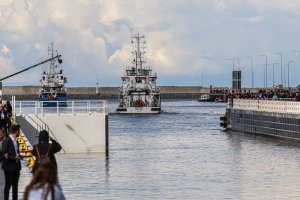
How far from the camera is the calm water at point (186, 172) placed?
3144cm

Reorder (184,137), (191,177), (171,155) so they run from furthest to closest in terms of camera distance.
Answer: (184,137) < (171,155) < (191,177)

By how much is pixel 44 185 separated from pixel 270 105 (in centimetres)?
6217

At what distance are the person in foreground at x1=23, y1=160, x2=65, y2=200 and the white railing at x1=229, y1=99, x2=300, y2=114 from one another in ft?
174

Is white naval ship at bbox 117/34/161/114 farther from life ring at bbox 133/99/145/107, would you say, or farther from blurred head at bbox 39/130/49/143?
blurred head at bbox 39/130/49/143

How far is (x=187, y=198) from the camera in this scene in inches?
1154

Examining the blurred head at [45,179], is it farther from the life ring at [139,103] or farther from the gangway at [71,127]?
the life ring at [139,103]

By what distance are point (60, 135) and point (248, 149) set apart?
14.2m

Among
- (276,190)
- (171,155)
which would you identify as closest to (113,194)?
(276,190)

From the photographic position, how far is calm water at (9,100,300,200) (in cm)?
3144

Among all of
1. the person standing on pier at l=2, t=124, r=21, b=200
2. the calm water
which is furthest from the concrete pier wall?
the person standing on pier at l=2, t=124, r=21, b=200

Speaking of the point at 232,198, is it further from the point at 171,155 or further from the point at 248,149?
the point at 248,149

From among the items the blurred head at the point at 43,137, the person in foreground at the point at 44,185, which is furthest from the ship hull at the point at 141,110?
the person in foreground at the point at 44,185

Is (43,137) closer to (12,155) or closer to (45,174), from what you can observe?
(12,155)

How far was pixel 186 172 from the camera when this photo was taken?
4162cm
